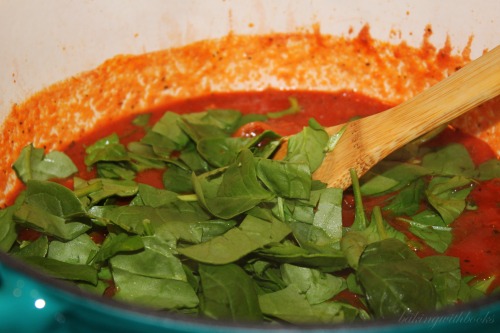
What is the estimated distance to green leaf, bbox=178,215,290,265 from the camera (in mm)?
1605

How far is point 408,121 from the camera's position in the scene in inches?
76.5

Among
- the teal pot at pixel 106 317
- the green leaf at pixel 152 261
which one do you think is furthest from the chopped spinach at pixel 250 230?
the teal pot at pixel 106 317

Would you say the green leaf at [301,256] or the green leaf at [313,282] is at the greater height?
the green leaf at [301,256]

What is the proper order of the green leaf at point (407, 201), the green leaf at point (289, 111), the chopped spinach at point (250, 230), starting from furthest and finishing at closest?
the green leaf at point (289, 111) < the green leaf at point (407, 201) < the chopped spinach at point (250, 230)

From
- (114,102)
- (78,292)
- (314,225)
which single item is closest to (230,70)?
Answer: (114,102)

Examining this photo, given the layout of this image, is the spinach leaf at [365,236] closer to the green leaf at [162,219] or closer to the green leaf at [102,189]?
the green leaf at [162,219]

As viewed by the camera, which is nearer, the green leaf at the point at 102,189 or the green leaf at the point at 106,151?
the green leaf at the point at 102,189

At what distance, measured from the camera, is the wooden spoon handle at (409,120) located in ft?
5.93

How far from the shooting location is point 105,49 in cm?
251

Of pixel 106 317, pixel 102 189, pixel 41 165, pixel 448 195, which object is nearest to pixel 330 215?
pixel 448 195

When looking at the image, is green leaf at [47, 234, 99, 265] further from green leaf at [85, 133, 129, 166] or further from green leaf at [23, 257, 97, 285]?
green leaf at [85, 133, 129, 166]

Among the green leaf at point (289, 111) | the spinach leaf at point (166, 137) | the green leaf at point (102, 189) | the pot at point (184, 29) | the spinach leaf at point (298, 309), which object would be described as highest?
the pot at point (184, 29)

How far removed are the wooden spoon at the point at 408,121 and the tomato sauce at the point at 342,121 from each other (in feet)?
0.46

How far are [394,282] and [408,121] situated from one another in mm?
607
